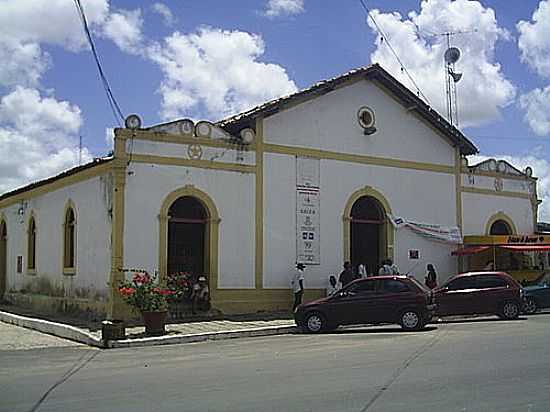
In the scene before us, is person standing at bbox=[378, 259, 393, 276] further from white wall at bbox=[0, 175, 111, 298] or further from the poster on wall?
white wall at bbox=[0, 175, 111, 298]

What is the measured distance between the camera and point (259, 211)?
2350 centimetres

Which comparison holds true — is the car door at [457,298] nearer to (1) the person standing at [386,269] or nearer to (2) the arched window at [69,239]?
(1) the person standing at [386,269]

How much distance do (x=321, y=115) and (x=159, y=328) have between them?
10025 millimetres

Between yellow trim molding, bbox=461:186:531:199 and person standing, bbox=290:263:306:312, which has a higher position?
yellow trim molding, bbox=461:186:531:199

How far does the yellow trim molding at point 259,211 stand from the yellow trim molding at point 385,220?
10.6 feet

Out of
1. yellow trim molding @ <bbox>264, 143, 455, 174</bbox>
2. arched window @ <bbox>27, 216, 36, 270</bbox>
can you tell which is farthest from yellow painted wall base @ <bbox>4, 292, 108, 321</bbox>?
yellow trim molding @ <bbox>264, 143, 455, 174</bbox>

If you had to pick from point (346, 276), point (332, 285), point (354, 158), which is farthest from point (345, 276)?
point (354, 158)

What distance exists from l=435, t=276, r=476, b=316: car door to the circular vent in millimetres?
6788

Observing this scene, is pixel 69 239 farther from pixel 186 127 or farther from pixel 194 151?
pixel 186 127

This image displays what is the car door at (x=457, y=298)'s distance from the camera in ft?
72.1

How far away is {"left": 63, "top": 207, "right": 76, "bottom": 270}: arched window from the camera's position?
80.1 feet

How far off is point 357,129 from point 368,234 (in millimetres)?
3585

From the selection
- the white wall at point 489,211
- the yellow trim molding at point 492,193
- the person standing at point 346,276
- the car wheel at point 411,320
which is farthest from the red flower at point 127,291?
the yellow trim molding at point 492,193

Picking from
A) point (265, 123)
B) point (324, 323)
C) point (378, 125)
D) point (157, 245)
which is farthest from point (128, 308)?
point (378, 125)
